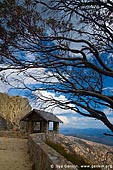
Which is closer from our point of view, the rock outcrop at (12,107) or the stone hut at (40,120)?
the stone hut at (40,120)

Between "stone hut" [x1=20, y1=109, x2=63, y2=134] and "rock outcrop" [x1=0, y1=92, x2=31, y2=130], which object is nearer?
"stone hut" [x1=20, y1=109, x2=63, y2=134]

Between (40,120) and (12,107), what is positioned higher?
(12,107)

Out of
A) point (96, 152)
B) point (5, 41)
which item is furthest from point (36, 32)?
point (96, 152)

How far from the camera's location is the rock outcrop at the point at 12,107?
36.3 meters

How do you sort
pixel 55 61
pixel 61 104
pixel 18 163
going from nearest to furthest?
pixel 55 61, pixel 61 104, pixel 18 163

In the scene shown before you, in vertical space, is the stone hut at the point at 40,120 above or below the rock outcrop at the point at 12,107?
below

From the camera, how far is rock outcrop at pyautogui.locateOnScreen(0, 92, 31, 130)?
36344 millimetres

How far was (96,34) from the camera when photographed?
695cm

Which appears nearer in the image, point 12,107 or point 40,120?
point 40,120

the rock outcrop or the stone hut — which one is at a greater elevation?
the rock outcrop

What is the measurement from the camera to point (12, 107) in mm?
38281

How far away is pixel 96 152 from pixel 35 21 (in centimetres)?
1156

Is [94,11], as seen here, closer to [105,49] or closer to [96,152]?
[105,49]

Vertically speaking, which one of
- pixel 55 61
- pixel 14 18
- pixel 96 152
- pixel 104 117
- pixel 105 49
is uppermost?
pixel 14 18
